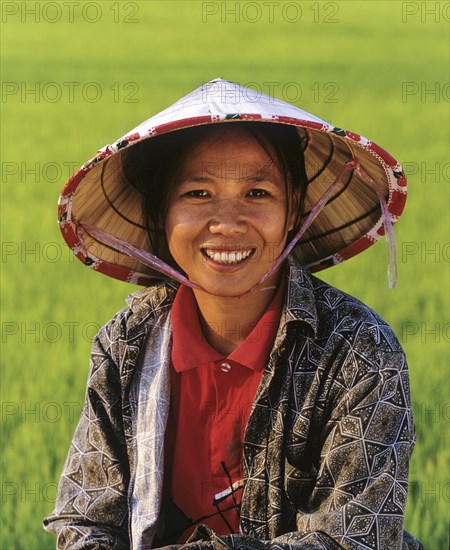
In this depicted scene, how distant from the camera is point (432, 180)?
7.82 metres

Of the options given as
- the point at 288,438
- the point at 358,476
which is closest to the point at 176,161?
the point at 288,438

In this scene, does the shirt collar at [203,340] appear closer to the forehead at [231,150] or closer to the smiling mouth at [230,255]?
the smiling mouth at [230,255]

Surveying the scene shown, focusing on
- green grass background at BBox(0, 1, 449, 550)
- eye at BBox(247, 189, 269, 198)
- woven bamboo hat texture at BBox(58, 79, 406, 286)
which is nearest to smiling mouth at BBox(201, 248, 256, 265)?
eye at BBox(247, 189, 269, 198)

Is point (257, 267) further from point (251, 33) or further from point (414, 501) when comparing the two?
point (251, 33)

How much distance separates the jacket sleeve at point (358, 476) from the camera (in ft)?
8.26

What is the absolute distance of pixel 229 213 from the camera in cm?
277

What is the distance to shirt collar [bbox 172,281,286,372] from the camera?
9.32 ft

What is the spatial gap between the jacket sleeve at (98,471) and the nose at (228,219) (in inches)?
18.2

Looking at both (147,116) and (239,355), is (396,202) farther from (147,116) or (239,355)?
(147,116)

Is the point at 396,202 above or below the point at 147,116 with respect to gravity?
below

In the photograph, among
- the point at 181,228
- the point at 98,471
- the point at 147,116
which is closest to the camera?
the point at 181,228

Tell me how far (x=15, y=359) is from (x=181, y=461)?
7.95 ft

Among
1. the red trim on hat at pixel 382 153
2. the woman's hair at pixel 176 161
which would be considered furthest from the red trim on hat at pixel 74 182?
the red trim on hat at pixel 382 153

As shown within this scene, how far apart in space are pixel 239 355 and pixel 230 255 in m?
0.26
